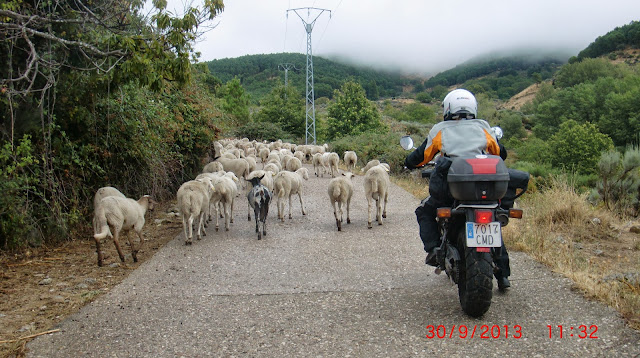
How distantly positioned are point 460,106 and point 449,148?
517mm

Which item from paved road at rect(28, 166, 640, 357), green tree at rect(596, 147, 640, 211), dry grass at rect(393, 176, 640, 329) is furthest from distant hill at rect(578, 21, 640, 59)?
paved road at rect(28, 166, 640, 357)

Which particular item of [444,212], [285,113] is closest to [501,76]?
[285,113]

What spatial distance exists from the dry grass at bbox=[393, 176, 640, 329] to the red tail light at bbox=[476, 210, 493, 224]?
4.96 ft

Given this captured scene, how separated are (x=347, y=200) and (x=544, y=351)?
6.50 m

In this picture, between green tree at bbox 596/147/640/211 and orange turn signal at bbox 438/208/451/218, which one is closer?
orange turn signal at bbox 438/208/451/218

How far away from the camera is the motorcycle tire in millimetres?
4258

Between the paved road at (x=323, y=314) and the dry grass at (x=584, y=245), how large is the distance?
0.66 feet

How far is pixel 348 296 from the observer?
18.0ft

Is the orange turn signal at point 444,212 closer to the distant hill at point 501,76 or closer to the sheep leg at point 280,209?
the sheep leg at point 280,209

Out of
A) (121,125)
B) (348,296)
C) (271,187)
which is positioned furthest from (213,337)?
(271,187)

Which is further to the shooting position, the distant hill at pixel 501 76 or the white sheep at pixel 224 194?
the distant hill at pixel 501 76

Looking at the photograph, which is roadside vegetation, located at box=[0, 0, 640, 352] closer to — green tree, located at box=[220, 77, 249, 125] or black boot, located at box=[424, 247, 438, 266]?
black boot, located at box=[424, 247, 438, 266]

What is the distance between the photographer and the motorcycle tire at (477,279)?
4258 millimetres
